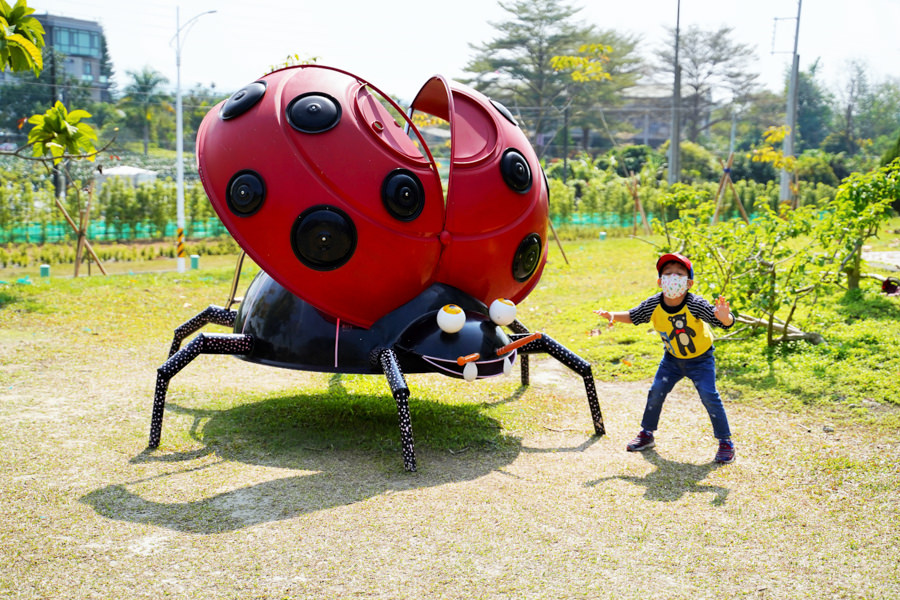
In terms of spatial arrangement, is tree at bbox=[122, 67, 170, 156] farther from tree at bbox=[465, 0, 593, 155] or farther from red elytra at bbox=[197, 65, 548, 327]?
red elytra at bbox=[197, 65, 548, 327]

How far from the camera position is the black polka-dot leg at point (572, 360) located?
306 inches

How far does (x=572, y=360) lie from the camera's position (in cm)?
784

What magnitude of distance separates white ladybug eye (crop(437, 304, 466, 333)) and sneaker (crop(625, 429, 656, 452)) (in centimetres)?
187

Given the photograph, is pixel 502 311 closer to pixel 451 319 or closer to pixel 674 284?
pixel 451 319

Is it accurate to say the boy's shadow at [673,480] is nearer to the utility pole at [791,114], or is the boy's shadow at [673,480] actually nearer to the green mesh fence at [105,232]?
the green mesh fence at [105,232]

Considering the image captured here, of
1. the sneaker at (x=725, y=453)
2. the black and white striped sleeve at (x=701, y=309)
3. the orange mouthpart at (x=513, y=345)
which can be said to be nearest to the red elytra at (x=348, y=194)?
the orange mouthpart at (x=513, y=345)

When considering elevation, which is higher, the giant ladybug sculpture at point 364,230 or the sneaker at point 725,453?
the giant ladybug sculpture at point 364,230

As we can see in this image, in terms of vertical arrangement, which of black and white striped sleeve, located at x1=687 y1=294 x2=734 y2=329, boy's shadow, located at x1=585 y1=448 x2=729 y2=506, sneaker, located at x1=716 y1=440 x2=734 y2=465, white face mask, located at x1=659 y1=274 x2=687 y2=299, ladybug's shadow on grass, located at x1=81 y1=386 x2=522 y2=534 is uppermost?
white face mask, located at x1=659 y1=274 x2=687 y2=299

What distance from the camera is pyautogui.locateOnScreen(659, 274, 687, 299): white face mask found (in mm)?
6883

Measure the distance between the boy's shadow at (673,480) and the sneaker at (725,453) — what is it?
0.28ft

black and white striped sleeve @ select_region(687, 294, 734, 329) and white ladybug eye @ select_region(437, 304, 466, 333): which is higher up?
black and white striped sleeve @ select_region(687, 294, 734, 329)

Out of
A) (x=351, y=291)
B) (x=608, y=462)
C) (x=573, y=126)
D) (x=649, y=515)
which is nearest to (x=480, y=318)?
(x=351, y=291)

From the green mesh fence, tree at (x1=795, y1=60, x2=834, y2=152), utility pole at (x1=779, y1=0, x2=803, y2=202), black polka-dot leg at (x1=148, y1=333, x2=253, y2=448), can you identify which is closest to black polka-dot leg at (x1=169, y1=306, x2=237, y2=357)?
black polka-dot leg at (x1=148, y1=333, x2=253, y2=448)

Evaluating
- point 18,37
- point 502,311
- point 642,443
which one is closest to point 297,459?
point 502,311
